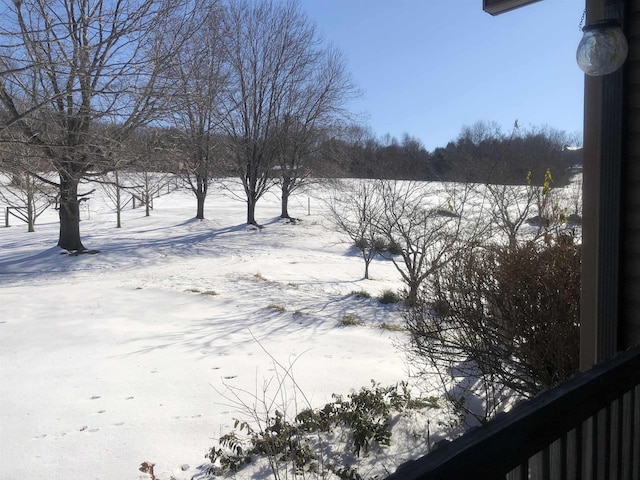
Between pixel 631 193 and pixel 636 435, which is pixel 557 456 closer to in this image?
pixel 636 435

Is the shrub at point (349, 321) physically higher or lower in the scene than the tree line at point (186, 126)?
lower

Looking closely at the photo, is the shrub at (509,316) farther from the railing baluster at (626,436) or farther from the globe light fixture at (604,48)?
the railing baluster at (626,436)

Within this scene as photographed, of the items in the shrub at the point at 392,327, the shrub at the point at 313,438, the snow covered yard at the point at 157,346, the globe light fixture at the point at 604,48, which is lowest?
the shrub at the point at 392,327

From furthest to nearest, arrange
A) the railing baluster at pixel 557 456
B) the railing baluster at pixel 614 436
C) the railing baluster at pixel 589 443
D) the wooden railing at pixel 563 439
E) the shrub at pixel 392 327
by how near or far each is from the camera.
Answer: the shrub at pixel 392 327 < the railing baluster at pixel 614 436 < the railing baluster at pixel 589 443 < the railing baluster at pixel 557 456 < the wooden railing at pixel 563 439

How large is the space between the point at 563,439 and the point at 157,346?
6518 millimetres

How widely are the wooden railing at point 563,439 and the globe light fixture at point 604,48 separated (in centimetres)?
156

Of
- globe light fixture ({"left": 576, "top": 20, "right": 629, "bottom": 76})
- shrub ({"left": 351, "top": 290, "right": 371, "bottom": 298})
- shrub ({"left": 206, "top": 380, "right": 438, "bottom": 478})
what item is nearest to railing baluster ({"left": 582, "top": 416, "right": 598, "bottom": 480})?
globe light fixture ({"left": 576, "top": 20, "right": 629, "bottom": 76})

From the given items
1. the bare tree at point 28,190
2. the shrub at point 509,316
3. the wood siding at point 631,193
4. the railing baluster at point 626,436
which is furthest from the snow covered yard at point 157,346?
the wood siding at point 631,193

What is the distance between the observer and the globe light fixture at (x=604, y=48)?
8.20ft

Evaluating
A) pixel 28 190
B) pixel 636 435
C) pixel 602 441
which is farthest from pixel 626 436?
pixel 28 190

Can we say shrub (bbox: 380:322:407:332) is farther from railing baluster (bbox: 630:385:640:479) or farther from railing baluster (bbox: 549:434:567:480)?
railing baluster (bbox: 549:434:567:480)

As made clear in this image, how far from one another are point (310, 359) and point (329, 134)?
2138 cm

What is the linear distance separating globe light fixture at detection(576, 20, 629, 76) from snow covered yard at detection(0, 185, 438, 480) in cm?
367

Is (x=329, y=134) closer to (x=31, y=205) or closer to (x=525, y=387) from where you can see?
(x=31, y=205)
